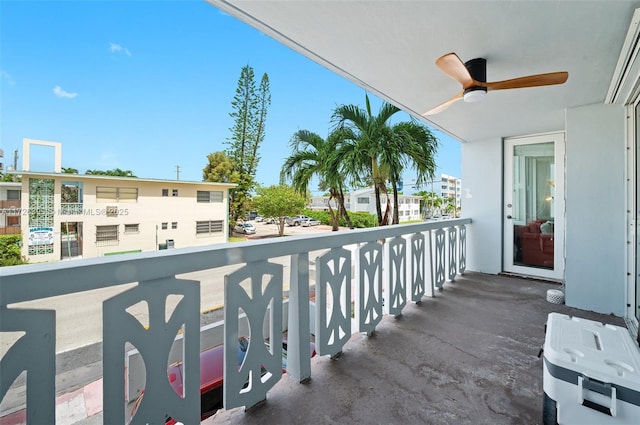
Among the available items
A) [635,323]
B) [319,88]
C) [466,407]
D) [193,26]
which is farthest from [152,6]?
[319,88]

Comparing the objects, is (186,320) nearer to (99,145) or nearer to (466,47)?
(466,47)

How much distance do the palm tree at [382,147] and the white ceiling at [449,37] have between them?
8.89 ft

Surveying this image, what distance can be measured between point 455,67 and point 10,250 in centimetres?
451

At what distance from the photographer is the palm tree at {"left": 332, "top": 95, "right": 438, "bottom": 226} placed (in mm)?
5352

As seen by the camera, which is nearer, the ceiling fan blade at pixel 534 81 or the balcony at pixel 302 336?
the balcony at pixel 302 336

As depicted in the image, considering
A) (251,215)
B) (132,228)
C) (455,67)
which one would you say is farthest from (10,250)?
(251,215)

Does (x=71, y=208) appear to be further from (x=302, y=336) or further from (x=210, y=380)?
(x=302, y=336)

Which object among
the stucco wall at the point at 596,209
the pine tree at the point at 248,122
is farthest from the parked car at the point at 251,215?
the stucco wall at the point at 596,209

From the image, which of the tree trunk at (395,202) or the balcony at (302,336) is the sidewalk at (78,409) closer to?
the balcony at (302,336)

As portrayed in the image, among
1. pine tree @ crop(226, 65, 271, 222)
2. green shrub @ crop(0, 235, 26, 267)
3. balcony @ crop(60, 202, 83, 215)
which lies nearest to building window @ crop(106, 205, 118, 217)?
balcony @ crop(60, 202, 83, 215)

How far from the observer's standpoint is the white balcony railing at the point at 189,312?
753 mm

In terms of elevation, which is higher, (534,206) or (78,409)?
(534,206)

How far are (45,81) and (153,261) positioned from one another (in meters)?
7.03

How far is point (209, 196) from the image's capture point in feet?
22.5
